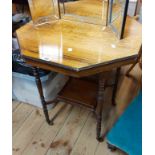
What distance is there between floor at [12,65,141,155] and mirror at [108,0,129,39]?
0.74 metres

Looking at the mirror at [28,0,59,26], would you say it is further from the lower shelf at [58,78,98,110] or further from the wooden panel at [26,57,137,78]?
the lower shelf at [58,78,98,110]

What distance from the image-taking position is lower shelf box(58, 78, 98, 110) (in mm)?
1242

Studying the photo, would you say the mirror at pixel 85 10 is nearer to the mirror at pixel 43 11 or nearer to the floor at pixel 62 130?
the mirror at pixel 43 11

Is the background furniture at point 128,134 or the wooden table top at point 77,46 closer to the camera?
the wooden table top at point 77,46

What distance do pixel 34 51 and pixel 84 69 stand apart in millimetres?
286

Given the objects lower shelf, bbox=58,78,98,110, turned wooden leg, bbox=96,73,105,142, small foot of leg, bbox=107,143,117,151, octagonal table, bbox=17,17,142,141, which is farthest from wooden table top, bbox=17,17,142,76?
small foot of leg, bbox=107,143,117,151

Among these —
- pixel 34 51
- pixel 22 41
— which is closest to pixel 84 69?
pixel 34 51

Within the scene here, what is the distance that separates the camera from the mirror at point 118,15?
88 centimetres

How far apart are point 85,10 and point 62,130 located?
2.88ft

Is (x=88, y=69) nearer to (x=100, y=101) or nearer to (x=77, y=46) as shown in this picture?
(x=77, y=46)

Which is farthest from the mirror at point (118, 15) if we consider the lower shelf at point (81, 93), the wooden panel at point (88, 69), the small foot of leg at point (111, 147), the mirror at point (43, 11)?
the small foot of leg at point (111, 147)

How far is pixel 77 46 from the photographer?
0.94 metres

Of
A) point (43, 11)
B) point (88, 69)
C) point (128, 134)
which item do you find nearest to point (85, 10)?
point (43, 11)
